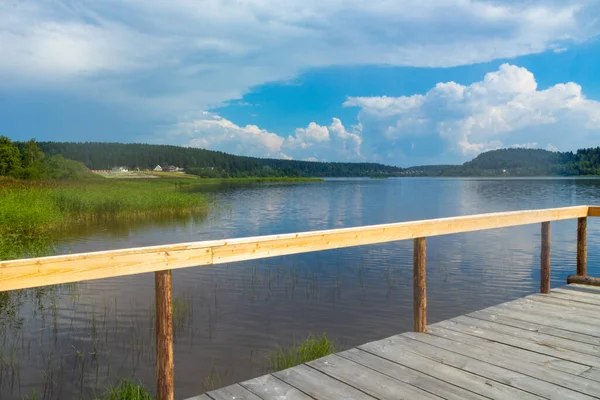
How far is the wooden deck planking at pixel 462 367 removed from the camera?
3037 mm

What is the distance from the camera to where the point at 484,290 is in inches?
376

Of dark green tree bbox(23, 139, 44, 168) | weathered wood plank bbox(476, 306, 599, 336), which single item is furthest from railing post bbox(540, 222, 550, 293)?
dark green tree bbox(23, 139, 44, 168)

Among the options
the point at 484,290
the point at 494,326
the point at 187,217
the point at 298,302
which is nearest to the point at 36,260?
the point at 494,326

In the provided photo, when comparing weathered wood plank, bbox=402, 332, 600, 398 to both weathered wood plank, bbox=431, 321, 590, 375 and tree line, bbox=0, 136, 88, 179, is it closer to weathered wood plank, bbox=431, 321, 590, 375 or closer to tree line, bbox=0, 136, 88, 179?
weathered wood plank, bbox=431, 321, 590, 375

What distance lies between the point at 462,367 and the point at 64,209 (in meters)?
18.6

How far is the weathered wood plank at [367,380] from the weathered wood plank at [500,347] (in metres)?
1.12

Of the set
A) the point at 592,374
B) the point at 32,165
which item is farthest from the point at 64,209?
the point at 32,165

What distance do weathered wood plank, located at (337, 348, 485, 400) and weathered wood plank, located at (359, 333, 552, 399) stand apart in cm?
6

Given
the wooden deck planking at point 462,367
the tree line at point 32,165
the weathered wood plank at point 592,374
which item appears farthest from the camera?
the tree line at point 32,165

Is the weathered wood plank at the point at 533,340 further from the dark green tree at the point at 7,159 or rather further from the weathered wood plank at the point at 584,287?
the dark green tree at the point at 7,159

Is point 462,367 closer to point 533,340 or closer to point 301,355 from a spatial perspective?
point 533,340

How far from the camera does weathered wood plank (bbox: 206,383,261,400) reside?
117 inches

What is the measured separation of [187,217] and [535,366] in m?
19.6

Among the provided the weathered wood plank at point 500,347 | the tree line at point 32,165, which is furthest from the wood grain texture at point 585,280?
the tree line at point 32,165
